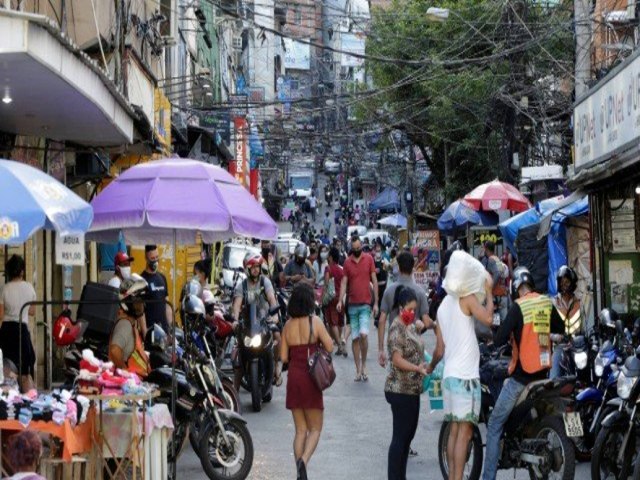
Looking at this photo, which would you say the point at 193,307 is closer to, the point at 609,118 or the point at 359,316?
the point at 609,118

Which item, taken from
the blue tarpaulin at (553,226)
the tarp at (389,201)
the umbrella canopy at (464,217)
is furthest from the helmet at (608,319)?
the tarp at (389,201)

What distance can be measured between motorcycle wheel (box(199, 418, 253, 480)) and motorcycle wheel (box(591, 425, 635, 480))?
10.0ft

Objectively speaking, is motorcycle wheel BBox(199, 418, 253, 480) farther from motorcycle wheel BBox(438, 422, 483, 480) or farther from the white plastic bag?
the white plastic bag

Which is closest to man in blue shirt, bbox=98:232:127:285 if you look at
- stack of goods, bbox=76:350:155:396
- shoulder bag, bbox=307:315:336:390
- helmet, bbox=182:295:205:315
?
helmet, bbox=182:295:205:315

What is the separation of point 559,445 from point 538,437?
1.01ft

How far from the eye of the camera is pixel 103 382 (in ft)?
31.8

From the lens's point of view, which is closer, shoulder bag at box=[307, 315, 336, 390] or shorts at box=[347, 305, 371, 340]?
shoulder bag at box=[307, 315, 336, 390]

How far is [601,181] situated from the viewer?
16828mm

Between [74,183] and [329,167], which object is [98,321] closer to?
[74,183]

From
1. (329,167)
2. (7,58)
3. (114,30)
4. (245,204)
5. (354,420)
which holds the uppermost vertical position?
(329,167)

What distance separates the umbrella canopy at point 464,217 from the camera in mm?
28703

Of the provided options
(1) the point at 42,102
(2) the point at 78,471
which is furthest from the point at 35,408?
(1) the point at 42,102

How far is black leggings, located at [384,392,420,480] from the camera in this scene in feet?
35.2

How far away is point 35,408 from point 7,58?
10.8 ft
